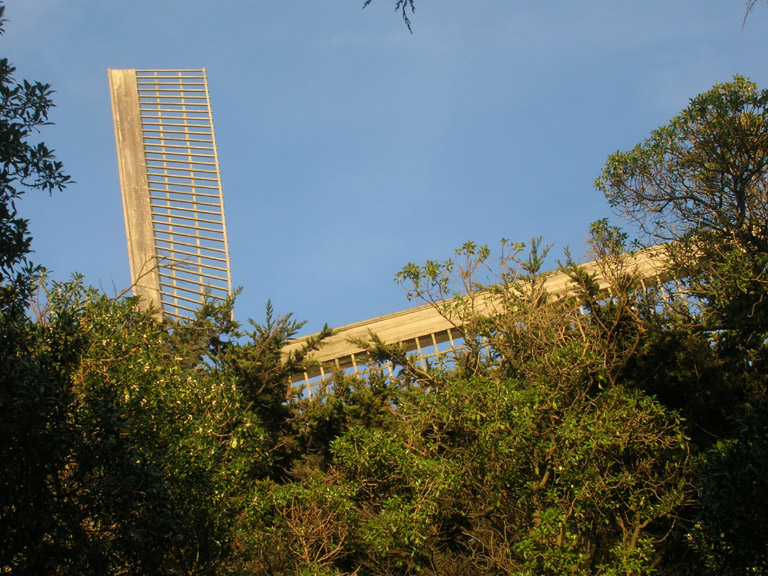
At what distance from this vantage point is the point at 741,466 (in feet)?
20.6

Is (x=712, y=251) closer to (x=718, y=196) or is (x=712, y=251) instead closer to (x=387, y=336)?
(x=718, y=196)

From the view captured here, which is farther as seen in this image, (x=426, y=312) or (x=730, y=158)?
(x=426, y=312)

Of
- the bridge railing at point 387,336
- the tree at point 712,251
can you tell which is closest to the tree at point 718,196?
the tree at point 712,251

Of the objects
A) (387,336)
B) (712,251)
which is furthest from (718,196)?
(387,336)

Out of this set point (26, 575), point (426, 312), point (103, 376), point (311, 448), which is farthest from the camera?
point (426, 312)

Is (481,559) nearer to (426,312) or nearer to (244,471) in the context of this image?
(244,471)

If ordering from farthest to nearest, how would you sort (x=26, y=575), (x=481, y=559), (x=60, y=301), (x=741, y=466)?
1. (x=481, y=559)
2. (x=60, y=301)
3. (x=741, y=466)
4. (x=26, y=575)

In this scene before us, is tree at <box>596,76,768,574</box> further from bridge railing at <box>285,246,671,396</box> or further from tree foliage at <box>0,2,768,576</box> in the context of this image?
bridge railing at <box>285,246,671,396</box>

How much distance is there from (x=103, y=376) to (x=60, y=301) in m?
1.15

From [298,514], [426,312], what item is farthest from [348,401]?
[298,514]

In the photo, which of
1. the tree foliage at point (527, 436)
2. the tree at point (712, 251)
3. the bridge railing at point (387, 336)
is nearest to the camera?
the tree foliage at point (527, 436)

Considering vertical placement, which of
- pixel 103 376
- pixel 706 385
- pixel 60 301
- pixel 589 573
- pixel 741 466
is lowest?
pixel 589 573

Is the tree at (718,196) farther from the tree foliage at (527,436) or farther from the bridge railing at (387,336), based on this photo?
the bridge railing at (387,336)

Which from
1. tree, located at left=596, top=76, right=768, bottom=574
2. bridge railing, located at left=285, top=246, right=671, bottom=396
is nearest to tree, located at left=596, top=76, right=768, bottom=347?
tree, located at left=596, top=76, right=768, bottom=574
